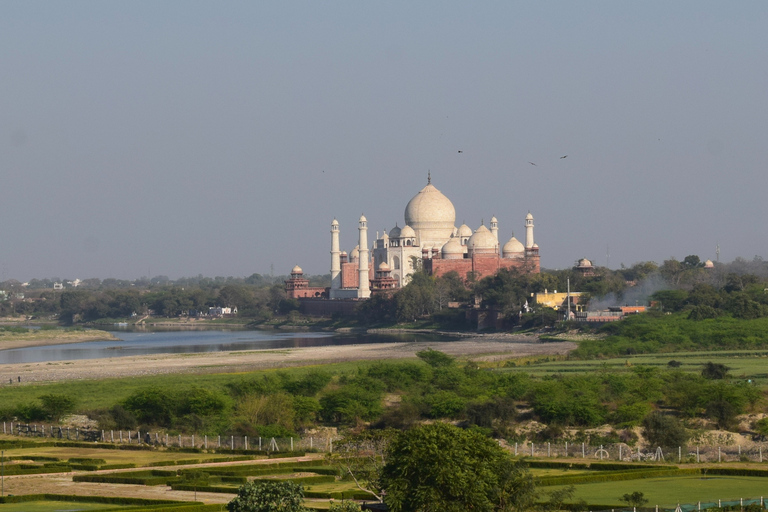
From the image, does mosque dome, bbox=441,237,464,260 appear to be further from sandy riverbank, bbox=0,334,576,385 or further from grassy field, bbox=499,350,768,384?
grassy field, bbox=499,350,768,384

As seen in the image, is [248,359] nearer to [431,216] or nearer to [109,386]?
[109,386]

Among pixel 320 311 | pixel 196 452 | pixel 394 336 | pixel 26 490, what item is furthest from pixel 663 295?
pixel 26 490

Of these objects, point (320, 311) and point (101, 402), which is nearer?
point (101, 402)

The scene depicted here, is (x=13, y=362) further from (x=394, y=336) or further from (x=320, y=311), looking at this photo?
(x=320, y=311)

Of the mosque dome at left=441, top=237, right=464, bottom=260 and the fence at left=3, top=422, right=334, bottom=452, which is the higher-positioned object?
the mosque dome at left=441, top=237, right=464, bottom=260

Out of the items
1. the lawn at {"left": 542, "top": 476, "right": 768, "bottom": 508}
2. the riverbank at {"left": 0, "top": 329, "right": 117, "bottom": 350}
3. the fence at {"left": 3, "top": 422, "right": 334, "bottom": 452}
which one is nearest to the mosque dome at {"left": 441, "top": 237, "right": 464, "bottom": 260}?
the riverbank at {"left": 0, "top": 329, "right": 117, "bottom": 350}
